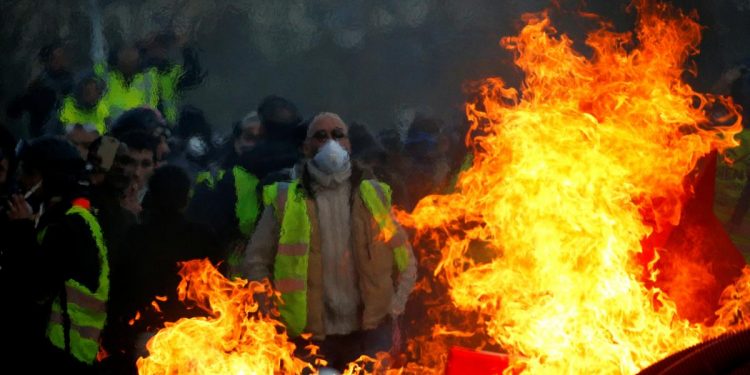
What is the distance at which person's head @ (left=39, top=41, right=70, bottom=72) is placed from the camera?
31.1 feet

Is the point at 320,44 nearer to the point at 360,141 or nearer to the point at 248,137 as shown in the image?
the point at 360,141

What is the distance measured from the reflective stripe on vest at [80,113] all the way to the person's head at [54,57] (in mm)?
767

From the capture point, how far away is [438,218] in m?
5.28

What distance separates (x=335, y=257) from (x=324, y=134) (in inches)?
33.5

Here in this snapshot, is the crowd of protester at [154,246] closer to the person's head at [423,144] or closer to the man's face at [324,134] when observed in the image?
the man's face at [324,134]

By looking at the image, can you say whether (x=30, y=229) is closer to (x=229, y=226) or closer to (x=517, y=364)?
(x=229, y=226)

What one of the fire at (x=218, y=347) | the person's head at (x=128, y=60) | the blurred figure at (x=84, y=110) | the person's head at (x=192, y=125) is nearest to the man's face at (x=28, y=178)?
the fire at (x=218, y=347)

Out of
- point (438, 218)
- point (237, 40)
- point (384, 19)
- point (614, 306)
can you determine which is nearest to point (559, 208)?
point (614, 306)

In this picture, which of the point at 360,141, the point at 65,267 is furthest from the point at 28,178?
the point at 360,141

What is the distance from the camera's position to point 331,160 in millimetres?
5035

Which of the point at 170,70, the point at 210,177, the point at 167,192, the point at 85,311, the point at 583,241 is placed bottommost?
the point at 85,311

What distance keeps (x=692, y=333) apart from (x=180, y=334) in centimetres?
208

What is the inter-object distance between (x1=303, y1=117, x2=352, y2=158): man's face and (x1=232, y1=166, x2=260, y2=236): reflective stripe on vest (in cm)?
72

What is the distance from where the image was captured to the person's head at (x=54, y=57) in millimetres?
9490
